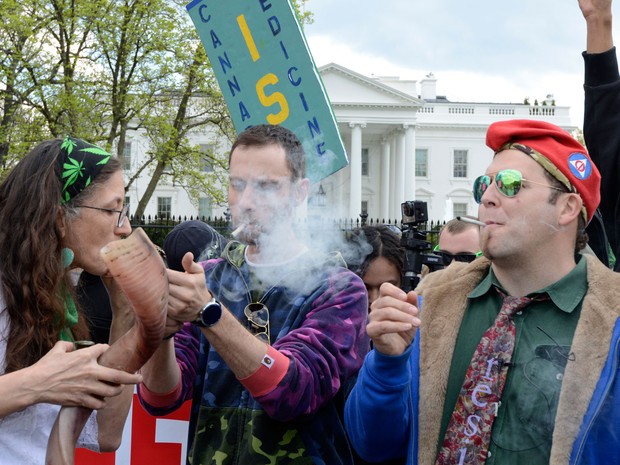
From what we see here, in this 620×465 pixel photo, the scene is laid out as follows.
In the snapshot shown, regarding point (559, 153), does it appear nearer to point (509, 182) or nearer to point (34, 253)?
point (509, 182)

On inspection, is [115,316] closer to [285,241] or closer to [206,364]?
[206,364]

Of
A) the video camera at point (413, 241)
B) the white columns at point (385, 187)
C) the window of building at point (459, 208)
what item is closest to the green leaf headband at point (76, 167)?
the video camera at point (413, 241)

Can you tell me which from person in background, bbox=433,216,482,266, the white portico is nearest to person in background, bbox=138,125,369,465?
person in background, bbox=433,216,482,266

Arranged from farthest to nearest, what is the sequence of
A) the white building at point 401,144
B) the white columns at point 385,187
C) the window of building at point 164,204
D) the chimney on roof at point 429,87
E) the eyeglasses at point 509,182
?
the chimney on roof at point 429,87, the window of building at point 164,204, the white columns at point 385,187, the white building at point 401,144, the eyeglasses at point 509,182

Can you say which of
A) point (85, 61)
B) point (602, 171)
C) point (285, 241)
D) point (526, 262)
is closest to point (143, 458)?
point (285, 241)

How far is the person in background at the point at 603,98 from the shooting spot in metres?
2.60

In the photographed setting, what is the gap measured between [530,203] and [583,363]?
535 millimetres

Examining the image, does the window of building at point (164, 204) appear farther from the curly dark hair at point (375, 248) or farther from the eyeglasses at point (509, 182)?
the eyeglasses at point (509, 182)

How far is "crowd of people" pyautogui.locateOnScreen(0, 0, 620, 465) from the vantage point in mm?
1946

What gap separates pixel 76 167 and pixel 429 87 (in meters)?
71.2

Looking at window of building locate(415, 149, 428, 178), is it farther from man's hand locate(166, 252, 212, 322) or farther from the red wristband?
man's hand locate(166, 252, 212, 322)

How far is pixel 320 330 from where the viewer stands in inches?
87.3

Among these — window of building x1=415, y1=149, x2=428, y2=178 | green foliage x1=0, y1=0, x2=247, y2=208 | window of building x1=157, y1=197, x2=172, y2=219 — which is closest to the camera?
green foliage x1=0, y1=0, x2=247, y2=208

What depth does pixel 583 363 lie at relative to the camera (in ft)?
6.52
